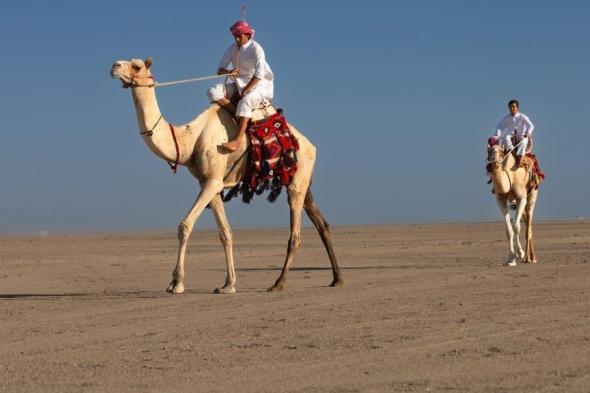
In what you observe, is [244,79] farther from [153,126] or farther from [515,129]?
[515,129]

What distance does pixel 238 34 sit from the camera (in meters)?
14.5

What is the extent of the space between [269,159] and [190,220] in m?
1.37

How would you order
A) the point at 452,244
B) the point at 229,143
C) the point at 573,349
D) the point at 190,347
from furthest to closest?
1. the point at 452,244
2. the point at 229,143
3. the point at 190,347
4. the point at 573,349

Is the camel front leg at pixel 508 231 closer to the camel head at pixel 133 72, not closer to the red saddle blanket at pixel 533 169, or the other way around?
the red saddle blanket at pixel 533 169

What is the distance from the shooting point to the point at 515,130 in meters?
21.7

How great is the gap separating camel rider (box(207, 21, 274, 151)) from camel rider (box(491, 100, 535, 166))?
7802mm

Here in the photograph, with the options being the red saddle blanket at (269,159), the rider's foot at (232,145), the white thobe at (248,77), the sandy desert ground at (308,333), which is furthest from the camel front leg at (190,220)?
the white thobe at (248,77)

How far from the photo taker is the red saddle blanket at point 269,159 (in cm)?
1427

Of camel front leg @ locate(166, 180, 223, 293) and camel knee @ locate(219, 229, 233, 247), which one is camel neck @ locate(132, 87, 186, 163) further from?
camel knee @ locate(219, 229, 233, 247)

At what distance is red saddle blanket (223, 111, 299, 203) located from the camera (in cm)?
1427

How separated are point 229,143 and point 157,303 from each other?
2.33 meters

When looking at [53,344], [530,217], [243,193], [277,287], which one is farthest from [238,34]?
[530,217]

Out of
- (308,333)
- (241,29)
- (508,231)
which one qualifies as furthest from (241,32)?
(508,231)

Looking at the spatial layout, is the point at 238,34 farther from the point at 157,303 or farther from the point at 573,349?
the point at 573,349
